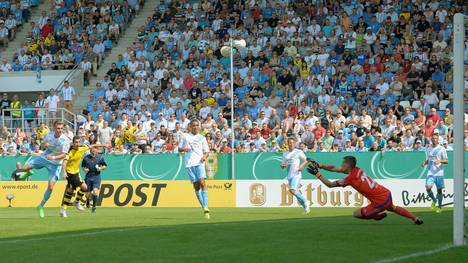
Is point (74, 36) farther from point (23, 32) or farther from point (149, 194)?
point (149, 194)

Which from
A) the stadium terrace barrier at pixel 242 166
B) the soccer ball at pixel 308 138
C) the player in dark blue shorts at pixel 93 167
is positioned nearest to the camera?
the player in dark blue shorts at pixel 93 167

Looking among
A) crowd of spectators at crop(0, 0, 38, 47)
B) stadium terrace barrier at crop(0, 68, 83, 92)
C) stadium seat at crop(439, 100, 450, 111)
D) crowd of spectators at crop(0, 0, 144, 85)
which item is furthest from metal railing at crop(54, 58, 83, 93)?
stadium seat at crop(439, 100, 450, 111)

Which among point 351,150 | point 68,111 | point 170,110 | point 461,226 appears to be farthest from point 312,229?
point 68,111

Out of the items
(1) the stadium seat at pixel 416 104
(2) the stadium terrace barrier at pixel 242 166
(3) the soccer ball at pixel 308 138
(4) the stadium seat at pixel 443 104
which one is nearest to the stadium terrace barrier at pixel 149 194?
(2) the stadium terrace barrier at pixel 242 166

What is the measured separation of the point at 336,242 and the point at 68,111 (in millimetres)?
26315

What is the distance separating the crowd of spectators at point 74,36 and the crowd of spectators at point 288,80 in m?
2.02

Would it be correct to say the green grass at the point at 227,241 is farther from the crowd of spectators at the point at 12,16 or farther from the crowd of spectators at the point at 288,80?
the crowd of spectators at the point at 12,16

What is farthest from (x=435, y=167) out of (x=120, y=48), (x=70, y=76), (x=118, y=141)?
(x=120, y=48)

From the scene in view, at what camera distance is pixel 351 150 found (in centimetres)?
3359

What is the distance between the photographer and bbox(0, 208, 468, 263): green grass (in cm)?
1347

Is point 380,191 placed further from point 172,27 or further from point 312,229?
point 172,27

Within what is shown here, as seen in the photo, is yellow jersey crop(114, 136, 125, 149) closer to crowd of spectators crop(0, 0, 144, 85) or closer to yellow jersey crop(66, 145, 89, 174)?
crowd of spectators crop(0, 0, 144, 85)

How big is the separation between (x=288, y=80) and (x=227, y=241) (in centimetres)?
2300

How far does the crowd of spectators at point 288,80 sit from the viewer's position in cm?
3431
